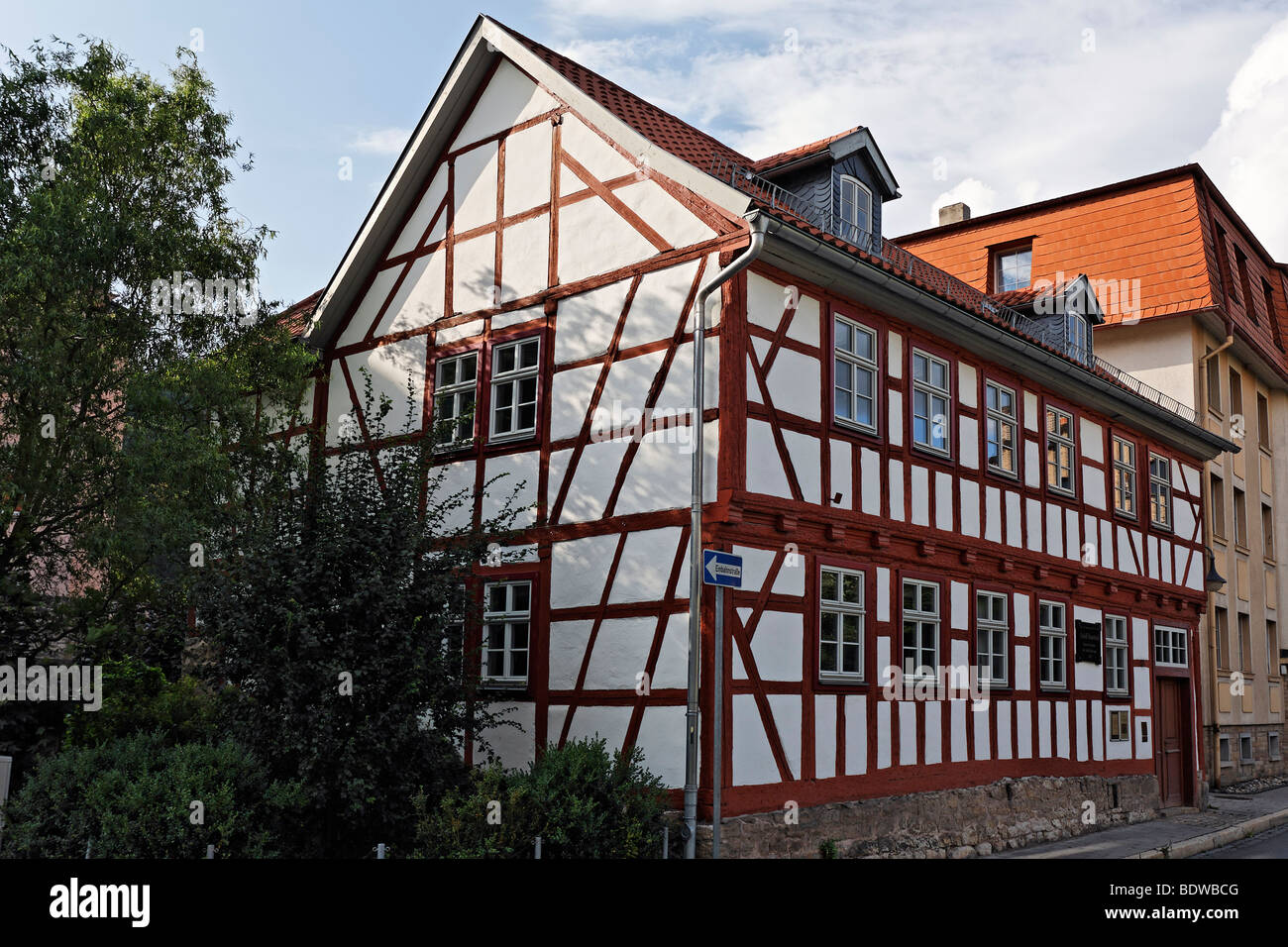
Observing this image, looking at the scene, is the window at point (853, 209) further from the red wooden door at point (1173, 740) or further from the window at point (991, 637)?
the red wooden door at point (1173, 740)

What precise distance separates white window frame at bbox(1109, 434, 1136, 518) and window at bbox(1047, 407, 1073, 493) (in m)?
1.68

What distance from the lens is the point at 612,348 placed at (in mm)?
13109

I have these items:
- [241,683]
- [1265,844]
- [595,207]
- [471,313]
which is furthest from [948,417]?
[241,683]

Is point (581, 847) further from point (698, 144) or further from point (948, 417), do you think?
point (698, 144)

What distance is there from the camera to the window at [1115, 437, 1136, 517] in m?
19.6

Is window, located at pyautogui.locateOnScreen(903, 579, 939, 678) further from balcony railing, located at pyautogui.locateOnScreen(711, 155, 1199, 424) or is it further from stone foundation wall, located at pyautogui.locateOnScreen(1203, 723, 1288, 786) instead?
stone foundation wall, located at pyautogui.locateOnScreen(1203, 723, 1288, 786)

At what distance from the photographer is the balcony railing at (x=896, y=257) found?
44.8ft

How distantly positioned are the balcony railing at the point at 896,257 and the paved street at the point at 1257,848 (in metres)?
7.36

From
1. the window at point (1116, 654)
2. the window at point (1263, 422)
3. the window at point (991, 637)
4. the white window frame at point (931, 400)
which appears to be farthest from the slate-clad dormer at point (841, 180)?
the window at point (1263, 422)

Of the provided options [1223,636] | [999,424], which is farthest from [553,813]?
[1223,636]

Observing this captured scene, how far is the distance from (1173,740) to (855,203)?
1219cm

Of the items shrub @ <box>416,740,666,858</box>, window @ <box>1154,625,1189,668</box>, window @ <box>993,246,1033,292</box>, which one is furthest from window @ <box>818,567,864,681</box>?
window @ <box>993,246,1033,292</box>

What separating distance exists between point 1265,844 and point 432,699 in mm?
12332

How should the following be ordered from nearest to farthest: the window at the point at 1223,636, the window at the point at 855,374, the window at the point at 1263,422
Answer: the window at the point at 855,374
the window at the point at 1223,636
the window at the point at 1263,422
